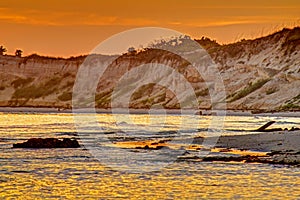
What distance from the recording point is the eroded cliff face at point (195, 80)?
12481 centimetres

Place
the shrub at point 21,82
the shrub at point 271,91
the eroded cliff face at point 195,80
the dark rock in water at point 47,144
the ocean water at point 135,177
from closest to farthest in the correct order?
1. the ocean water at point 135,177
2. the dark rock in water at point 47,144
3. the shrub at point 271,91
4. the eroded cliff face at point 195,80
5. the shrub at point 21,82

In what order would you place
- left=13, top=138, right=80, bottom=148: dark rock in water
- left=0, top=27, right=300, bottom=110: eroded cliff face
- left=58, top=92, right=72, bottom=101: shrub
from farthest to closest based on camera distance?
left=58, top=92, right=72, bottom=101: shrub → left=0, top=27, right=300, bottom=110: eroded cliff face → left=13, top=138, right=80, bottom=148: dark rock in water

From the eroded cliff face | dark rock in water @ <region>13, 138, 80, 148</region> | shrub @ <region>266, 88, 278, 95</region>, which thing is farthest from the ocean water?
shrub @ <region>266, 88, 278, 95</region>

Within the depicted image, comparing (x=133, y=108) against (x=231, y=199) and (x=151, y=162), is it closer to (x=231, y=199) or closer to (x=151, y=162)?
(x=151, y=162)

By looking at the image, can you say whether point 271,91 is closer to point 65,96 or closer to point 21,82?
point 65,96

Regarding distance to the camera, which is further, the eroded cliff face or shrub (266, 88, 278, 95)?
the eroded cliff face

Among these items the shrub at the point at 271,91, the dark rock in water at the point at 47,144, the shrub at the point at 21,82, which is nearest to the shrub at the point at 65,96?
the shrub at the point at 21,82

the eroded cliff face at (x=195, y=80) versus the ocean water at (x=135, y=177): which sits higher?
the eroded cliff face at (x=195, y=80)

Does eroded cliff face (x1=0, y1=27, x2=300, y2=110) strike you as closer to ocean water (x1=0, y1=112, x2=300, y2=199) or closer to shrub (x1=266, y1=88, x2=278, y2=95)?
shrub (x1=266, y1=88, x2=278, y2=95)

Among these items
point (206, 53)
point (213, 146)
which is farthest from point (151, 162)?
point (206, 53)

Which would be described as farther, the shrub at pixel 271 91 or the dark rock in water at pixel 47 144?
the shrub at pixel 271 91

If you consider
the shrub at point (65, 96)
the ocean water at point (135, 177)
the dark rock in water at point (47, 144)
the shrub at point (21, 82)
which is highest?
the shrub at point (21, 82)

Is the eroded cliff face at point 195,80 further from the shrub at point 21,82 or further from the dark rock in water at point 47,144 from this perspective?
the dark rock in water at point 47,144

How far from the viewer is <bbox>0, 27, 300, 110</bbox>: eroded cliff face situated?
125m
